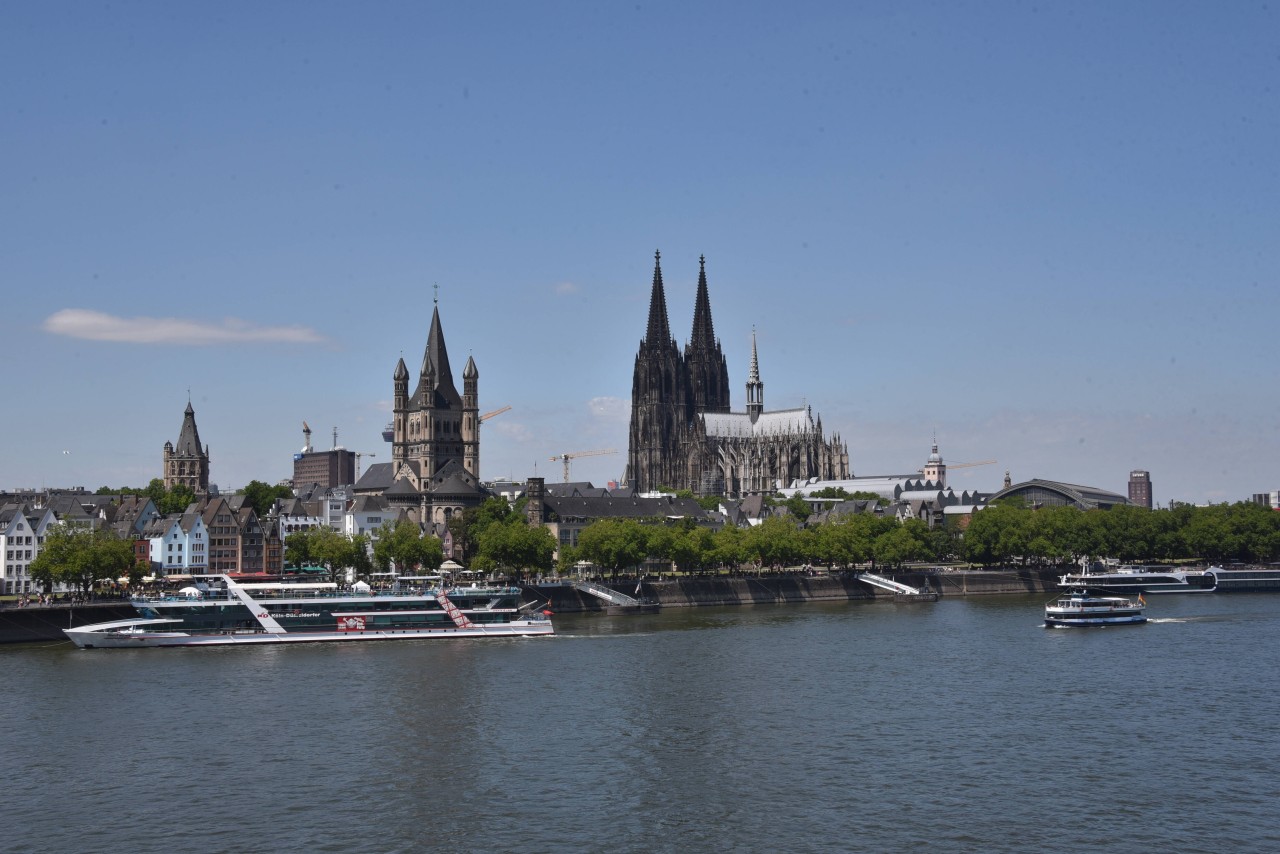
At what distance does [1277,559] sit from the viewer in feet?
608

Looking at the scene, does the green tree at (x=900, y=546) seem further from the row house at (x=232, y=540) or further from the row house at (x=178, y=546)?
the row house at (x=178, y=546)

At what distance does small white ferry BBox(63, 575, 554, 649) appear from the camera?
91750 millimetres

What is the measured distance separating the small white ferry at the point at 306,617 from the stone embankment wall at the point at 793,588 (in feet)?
77.0

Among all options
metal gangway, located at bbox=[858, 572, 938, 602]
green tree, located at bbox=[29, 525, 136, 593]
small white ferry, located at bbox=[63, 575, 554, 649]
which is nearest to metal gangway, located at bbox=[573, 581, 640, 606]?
small white ferry, located at bbox=[63, 575, 554, 649]

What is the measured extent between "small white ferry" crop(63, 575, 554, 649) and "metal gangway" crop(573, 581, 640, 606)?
2361 cm

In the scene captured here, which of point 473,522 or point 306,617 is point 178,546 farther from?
point 306,617

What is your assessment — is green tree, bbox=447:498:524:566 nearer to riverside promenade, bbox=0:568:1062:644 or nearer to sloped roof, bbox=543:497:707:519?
sloped roof, bbox=543:497:707:519

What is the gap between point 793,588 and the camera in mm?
142875

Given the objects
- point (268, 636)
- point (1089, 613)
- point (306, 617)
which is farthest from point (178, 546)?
point (1089, 613)

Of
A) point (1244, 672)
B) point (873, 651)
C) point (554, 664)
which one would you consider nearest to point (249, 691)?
point (554, 664)

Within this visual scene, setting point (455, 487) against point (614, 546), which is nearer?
point (614, 546)

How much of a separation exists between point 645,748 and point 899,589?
95551mm

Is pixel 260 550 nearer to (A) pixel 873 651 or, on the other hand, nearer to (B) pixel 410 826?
(A) pixel 873 651

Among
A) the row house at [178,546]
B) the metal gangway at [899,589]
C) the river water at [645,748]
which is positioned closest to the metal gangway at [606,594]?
the metal gangway at [899,589]
